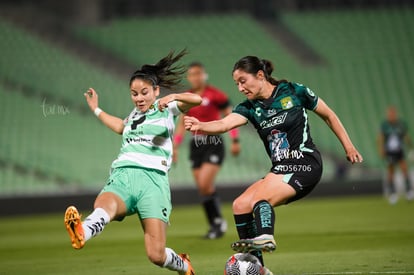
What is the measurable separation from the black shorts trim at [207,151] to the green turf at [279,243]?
3.85 feet

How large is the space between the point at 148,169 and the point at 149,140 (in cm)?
28

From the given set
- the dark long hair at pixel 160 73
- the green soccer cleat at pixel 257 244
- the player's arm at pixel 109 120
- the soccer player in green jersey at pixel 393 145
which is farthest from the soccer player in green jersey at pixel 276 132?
the soccer player in green jersey at pixel 393 145

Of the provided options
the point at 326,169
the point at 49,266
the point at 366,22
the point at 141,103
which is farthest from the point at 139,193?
the point at 366,22

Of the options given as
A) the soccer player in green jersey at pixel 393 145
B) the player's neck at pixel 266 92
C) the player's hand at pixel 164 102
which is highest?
the soccer player in green jersey at pixel 393 145

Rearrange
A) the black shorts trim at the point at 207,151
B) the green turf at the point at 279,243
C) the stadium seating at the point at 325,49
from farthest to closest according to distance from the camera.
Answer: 1. the stadium seating at the point at 325,49
2. the black shorts trim at the point at 207,151
3. the green turf at the point at 279,243

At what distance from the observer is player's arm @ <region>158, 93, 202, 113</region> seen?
7.23 metres

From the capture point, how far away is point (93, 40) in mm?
25594

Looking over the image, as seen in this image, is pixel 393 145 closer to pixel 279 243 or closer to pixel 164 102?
pixel 279 243

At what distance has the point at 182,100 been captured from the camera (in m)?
7.42

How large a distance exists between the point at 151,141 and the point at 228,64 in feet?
58.5

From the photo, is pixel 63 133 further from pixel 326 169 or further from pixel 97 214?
pixel 97 214

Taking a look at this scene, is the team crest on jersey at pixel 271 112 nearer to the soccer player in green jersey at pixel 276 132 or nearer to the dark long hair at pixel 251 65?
the soccer player in green jersey at pixel 276 132

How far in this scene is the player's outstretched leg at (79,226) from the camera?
6488mm

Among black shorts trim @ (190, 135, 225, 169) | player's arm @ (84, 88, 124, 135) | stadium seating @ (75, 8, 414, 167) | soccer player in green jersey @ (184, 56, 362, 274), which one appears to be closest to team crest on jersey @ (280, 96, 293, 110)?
soccer player in green jersey @ (184, 56, 362, 274)
